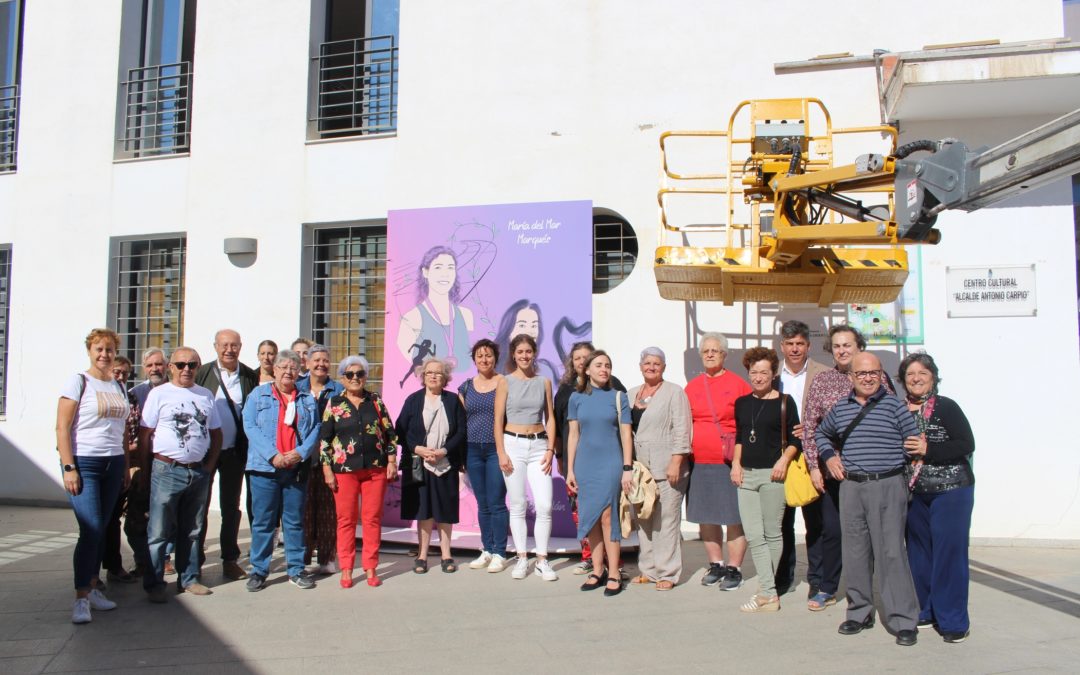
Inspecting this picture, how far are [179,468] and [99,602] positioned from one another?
3.26 feet

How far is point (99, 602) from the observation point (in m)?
5.41

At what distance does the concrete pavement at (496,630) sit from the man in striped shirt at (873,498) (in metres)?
0.19

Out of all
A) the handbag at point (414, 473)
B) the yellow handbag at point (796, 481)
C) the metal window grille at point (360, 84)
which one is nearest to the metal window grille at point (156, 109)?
the metal window grille at point (360, 84)

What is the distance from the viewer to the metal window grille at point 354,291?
29.3ft

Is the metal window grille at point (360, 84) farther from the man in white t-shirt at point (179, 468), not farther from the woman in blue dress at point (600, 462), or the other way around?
the woman in blue dress at point (600, 462)

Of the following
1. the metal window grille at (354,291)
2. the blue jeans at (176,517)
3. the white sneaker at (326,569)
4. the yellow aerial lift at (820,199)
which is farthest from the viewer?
the metal window grille at (354,291)

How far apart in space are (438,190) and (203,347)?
312 cm

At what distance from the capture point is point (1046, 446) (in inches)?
284

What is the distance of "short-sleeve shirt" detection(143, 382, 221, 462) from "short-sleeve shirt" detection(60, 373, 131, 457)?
0.82ft

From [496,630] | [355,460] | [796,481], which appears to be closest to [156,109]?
[355,460]

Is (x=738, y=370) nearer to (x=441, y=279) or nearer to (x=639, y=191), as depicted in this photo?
(x=639, y=191)

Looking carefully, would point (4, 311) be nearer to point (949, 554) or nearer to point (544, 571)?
point (544, 571)

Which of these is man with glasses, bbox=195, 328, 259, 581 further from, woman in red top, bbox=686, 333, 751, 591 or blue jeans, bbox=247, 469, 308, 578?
woman in red top, bbox=686, 333, 751, 591

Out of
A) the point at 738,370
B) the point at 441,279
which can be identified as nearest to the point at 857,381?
the point at 738,370
